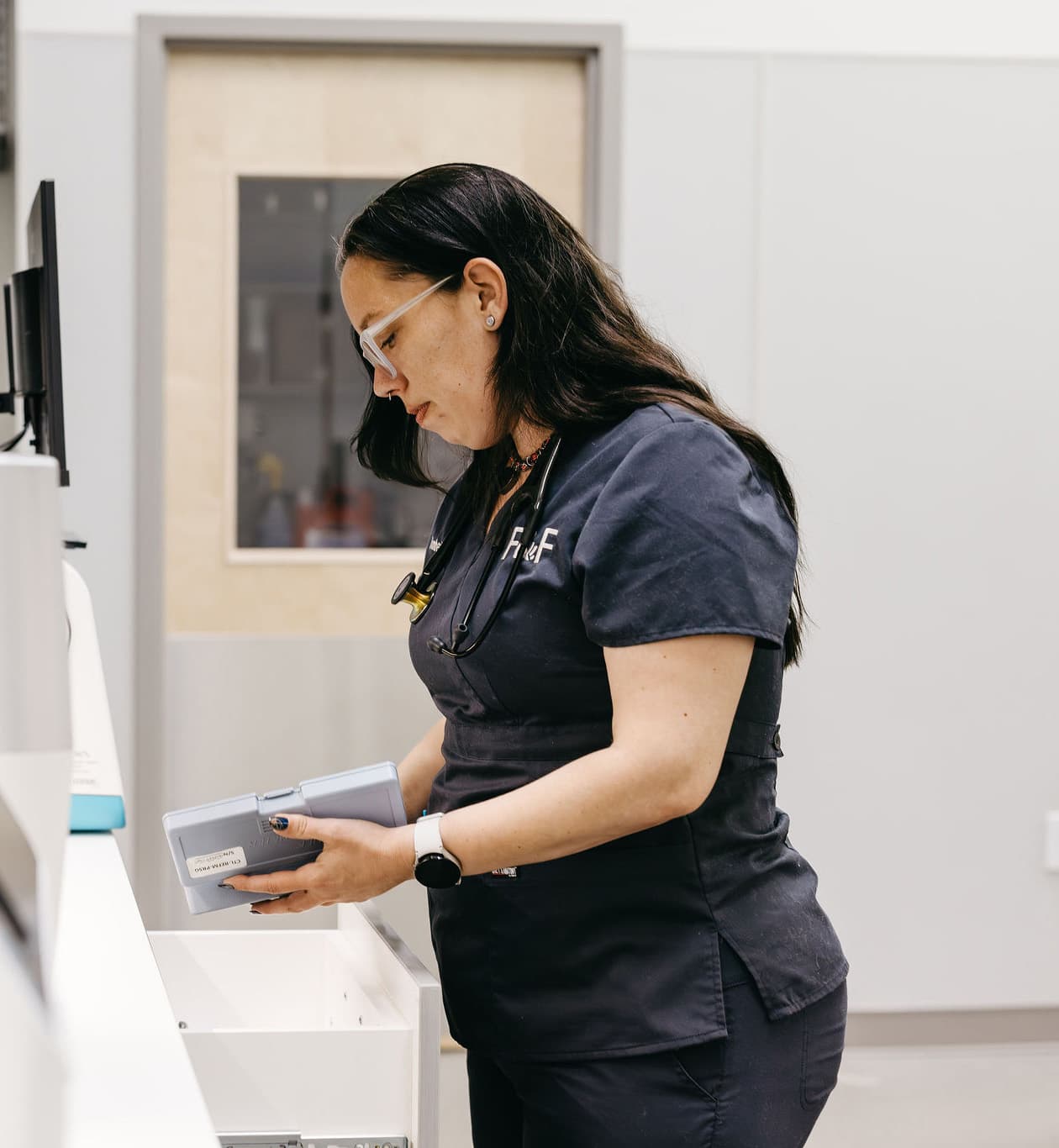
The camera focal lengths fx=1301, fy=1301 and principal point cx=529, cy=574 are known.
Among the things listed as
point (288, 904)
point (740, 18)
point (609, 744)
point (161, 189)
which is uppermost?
point (740, 18)

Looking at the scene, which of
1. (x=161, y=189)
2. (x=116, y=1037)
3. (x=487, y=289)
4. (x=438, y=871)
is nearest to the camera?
(x=116, y=1037)

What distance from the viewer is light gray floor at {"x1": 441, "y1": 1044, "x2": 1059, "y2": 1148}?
2326 mm

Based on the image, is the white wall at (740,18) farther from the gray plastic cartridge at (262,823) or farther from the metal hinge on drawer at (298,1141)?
the metal hinge on drawer at (298,1141)

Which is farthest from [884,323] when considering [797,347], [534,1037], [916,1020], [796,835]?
[534,1037]

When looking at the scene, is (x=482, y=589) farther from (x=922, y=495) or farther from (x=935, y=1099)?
(x=935, y=1099)

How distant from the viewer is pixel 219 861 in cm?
117

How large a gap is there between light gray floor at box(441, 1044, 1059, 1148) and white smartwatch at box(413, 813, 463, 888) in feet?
4.47

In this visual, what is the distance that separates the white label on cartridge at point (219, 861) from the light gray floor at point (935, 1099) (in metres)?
1.29

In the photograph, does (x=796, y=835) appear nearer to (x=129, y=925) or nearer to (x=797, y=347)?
(x=797, y=347)

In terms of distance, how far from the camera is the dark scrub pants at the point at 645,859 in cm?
106

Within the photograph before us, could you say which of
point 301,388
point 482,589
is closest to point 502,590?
point 482,589

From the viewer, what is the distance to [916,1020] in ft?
8.89

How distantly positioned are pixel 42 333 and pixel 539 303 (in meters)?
0.70

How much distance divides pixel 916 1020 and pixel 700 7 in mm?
2103
